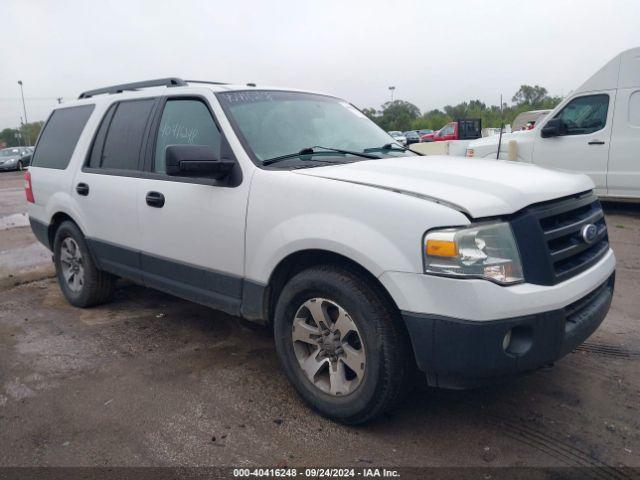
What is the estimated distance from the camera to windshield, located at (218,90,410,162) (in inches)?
140

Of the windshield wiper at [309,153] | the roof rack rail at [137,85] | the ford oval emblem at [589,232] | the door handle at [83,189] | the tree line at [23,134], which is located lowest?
the tree line at [23,134]

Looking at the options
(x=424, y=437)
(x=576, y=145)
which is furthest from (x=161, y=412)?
(x=576, y=145)

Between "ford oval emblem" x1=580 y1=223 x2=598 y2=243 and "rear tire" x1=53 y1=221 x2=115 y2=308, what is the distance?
382cm

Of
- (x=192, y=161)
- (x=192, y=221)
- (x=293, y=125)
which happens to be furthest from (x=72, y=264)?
(x=293, y=125)

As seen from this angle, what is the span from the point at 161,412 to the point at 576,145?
26.6 feet

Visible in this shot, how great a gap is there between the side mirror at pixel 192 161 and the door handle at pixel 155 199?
2.11 ft

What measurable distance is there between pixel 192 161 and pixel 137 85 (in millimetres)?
1752

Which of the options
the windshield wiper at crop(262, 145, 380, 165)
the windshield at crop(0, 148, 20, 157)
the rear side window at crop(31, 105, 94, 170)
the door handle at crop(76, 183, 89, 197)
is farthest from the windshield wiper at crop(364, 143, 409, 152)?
the windshield at crop(0, 148, 20, 157)

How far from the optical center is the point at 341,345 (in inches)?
116

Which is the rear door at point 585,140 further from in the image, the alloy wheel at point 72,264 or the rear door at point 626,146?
the alloy wheel at point 72,264

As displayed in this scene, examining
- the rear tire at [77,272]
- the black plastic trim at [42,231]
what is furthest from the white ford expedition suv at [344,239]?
the black plastic trim at [42,231]

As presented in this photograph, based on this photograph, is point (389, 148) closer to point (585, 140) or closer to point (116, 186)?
point (116, 186)

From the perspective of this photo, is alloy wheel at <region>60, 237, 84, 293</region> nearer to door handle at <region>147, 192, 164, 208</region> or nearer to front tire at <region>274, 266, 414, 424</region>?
door handle at <region>147, 192, 164, 208</region>

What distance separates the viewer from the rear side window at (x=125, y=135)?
4223 mm
